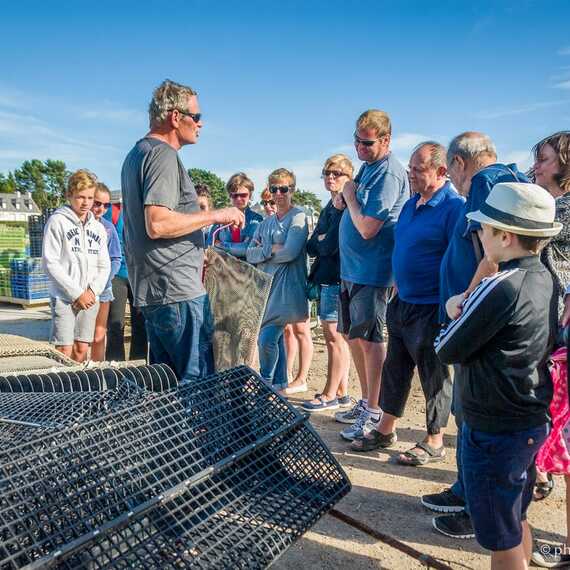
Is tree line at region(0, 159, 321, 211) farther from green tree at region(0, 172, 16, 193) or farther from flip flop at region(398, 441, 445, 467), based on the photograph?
flip flop at region(398, 441, 445, 467)

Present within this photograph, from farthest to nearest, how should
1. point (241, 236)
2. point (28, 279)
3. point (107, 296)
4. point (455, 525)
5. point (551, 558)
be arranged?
point (28, 279), point (241, 236), point (107, 296), point (455, 525), point (551, 558)

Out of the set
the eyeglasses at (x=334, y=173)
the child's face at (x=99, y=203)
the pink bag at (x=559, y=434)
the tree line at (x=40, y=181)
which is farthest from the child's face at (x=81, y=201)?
the tree line at (x=40, y=181)

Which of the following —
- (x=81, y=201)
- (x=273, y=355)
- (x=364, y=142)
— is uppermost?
(x=364, y=142)

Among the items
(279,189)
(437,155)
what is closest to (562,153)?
(437,155)

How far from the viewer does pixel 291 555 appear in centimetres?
241

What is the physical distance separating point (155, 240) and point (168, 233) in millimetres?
118

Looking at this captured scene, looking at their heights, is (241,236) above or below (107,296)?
above

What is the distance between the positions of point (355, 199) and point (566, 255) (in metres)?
1.45

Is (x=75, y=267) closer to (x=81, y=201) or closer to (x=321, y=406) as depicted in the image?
(x=81, y=201)

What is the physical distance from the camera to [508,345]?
6.01 feet

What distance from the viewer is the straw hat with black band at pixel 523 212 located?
1.87 m

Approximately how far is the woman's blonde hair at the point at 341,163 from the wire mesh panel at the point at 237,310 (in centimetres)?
154

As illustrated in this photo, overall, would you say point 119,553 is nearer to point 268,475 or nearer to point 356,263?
point 268,475

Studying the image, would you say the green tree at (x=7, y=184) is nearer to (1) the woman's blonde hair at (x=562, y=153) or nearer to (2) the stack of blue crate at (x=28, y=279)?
(2) the stack of blue crate at (x=28, y=279)
